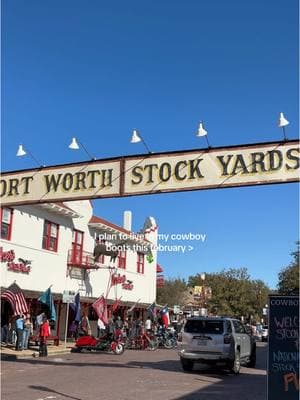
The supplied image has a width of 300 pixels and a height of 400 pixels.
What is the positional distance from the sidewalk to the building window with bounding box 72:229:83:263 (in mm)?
6276

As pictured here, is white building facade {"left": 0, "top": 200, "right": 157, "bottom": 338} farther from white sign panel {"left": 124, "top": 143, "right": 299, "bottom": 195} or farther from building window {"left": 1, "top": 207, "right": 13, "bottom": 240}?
white sign panel {"left": 124, "top": 143, "right": 299, "bottom": 195}

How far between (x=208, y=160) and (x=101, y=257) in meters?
23.7

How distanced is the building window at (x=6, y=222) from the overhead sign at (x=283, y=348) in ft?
66.1

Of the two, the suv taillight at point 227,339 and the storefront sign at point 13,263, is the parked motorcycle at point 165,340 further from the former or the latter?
the suv taillight at point 227,339

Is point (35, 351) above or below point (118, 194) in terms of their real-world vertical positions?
below

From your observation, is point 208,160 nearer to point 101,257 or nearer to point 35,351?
point 35,351

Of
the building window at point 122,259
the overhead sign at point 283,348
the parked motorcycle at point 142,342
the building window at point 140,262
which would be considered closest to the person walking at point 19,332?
the parked motorcycle at point 142,342

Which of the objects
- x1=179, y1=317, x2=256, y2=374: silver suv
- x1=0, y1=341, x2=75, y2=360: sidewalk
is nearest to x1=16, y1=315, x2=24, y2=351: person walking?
x1=0, y1=341, x2=75, y2=360: sidewalk

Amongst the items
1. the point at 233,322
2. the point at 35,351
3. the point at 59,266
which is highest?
the point at 59,266

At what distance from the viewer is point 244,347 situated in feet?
65.7

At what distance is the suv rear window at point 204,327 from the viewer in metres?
18.7

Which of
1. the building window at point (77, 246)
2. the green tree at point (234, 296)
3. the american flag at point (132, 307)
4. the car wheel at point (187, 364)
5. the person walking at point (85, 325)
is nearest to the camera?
the car wheel at point (187, 364)

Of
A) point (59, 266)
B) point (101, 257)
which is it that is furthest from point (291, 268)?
point (59, 266)

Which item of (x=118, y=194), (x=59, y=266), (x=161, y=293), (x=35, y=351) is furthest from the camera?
(x=161, y=293)
